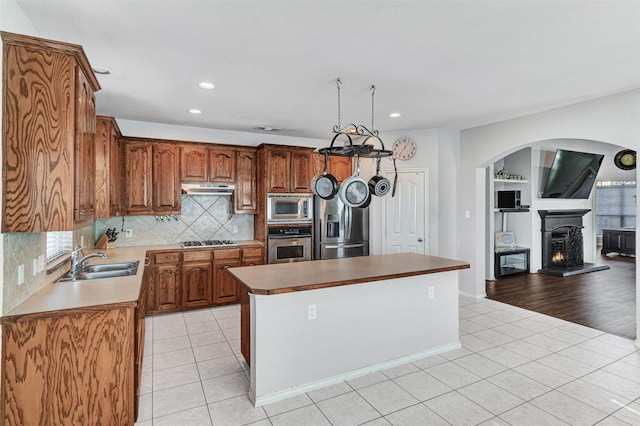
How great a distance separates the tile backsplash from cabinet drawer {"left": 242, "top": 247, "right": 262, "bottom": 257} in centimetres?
62

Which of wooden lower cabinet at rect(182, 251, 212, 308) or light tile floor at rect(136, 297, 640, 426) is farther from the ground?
wooden lower cabinet at rect(182, 251, 212, 308)

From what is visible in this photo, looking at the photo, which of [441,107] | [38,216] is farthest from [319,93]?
[38,216]

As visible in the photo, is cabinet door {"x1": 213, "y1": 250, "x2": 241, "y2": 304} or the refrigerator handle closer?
cabinet door {"x1": 213, "y1": 250, "x2": 241, "y2": 304}

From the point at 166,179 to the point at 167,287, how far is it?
1.49 meters

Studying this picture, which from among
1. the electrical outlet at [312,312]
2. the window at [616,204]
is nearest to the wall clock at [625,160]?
the window at [616,204]

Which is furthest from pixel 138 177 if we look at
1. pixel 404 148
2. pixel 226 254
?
pixel 404 148

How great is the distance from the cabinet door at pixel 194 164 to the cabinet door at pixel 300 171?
1.29m

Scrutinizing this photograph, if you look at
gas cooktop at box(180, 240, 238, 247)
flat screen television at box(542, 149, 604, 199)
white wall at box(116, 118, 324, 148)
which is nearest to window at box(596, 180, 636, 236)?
flat screen television at box(542, 149, 604, 199)

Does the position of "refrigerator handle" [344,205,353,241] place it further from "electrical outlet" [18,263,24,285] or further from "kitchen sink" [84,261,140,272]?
"electrical outlet" [18,263,24,285]

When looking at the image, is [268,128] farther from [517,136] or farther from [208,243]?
[517,136]

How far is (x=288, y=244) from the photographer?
5145mm

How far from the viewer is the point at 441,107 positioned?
410cm

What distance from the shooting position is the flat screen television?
6.95m

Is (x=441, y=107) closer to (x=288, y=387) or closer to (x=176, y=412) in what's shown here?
(x=288, y=387)
